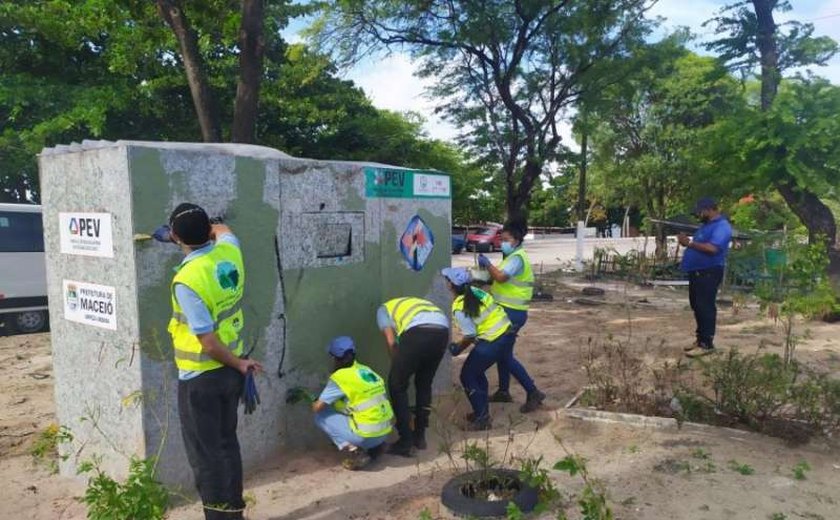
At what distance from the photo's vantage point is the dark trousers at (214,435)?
3186 millimetres

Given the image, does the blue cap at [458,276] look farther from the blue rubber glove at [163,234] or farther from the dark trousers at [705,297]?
the dark trousers at [705,297]

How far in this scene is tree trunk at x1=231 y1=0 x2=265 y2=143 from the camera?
24.1 ft

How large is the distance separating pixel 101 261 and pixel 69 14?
35.8 feet

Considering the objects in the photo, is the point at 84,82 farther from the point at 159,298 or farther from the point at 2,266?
the point at 159,298

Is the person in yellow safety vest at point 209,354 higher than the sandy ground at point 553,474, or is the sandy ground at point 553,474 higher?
the person in yellow safety vest at point 209,354

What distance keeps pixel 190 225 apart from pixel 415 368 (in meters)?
2.12

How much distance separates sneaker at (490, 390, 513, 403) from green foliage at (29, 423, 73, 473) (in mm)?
3374

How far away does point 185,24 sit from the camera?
7613mm

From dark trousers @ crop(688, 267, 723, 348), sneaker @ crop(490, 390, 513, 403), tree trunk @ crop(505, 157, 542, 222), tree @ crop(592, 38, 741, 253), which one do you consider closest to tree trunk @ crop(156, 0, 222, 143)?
sneaker @ crop(490, 390, 513, 403)

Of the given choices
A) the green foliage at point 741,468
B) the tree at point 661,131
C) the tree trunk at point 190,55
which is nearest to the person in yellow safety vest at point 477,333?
the green foliage at point 741,468

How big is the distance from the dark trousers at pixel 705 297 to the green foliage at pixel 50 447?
5.64 meters

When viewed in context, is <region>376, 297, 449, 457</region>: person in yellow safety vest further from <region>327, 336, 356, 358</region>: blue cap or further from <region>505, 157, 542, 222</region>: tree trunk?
<region>505, 157, 542, 222</region>: tree trunk

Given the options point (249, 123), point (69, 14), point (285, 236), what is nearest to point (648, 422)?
point (285, 236)

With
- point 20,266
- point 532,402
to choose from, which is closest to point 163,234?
point 532,402
